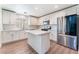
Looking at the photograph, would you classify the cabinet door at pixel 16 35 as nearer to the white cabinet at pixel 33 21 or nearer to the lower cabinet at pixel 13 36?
the lower cabinet at pixel 13 36

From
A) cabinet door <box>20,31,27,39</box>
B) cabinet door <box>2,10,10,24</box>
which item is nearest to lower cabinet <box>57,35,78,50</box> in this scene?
cabinet door <box>20,31,27,39</box>

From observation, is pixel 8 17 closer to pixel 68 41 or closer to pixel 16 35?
pixel 16 35

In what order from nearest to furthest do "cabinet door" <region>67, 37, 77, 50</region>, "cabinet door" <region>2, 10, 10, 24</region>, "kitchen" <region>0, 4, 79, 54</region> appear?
"kitchen" <region>0, 4, 79, 54</region>
"cabinet door" <region>2, 10, 10, 24</region>
"cabinet door" <region>67, 37, 77, 50</region>

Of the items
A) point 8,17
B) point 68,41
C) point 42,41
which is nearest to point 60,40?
point 68,41

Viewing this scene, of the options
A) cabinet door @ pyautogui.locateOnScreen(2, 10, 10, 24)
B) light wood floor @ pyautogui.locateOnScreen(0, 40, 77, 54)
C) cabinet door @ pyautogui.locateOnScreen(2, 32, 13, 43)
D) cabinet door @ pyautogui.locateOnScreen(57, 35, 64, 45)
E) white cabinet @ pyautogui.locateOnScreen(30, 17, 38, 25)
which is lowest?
light wood floor @ pyautogui.locateOnScreen(0, 40, 77, 54)

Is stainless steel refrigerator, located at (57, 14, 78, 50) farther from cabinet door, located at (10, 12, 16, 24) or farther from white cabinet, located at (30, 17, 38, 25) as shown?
cabinet door, located at (10, 12, 16, 24)

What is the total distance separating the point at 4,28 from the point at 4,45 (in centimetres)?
62

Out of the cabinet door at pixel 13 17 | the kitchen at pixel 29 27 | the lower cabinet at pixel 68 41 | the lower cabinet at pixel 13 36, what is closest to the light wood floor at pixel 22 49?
the kitchen at pixel 29 27

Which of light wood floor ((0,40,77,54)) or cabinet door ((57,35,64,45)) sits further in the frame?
cabinet door ((57,35,64,45))

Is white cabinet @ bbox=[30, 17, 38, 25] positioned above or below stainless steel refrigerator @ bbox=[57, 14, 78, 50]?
above

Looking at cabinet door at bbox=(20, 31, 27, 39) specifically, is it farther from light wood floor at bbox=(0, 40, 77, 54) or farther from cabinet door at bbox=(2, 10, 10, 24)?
cabinet door at bbox=(2, 10, 10, 24)

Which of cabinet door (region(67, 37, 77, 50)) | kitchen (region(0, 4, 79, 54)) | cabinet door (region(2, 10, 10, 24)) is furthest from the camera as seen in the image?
cabinet door (region(67, 37, 77, 50))

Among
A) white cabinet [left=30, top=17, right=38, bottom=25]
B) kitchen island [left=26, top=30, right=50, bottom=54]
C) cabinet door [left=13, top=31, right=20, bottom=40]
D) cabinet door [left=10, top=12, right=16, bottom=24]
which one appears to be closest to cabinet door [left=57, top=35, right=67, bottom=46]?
kitchen island [left=26, top=30, right=50, bottom=54]
